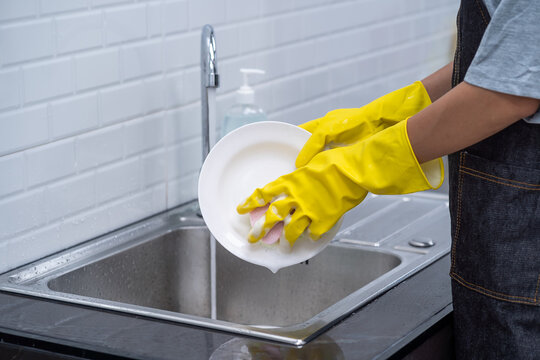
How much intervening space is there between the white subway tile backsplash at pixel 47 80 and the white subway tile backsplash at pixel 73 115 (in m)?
0.02

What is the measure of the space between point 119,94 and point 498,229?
0.80m

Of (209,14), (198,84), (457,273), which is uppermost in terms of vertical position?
(209,14)

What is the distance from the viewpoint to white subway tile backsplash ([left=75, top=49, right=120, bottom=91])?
1.62 meters

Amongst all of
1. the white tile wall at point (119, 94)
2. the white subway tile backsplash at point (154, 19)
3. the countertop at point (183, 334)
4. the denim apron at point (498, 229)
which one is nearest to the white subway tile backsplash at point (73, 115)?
the white tile wall at point (119, 94)

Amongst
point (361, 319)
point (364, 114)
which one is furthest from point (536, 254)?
point (364, 114)

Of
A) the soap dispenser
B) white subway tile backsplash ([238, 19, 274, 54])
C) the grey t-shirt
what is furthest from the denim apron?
white subway tile backsplash ([238, 19, 274, 54])

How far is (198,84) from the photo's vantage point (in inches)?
76.0

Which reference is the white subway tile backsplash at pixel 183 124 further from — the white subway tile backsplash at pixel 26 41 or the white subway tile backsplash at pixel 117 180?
the white subway tile backsplash at pixel 26 41

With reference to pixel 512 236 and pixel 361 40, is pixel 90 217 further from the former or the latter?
pixel 361 40

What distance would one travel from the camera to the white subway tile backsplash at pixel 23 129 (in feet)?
4.88

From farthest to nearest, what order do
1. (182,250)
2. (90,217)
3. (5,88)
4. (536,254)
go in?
(182,250)
(90,217)
(5,88)
(536,254)

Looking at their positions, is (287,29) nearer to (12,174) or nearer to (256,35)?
(256,35)

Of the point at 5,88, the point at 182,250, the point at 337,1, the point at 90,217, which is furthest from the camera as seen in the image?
the point at 337,1

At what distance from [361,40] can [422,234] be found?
896 mm
